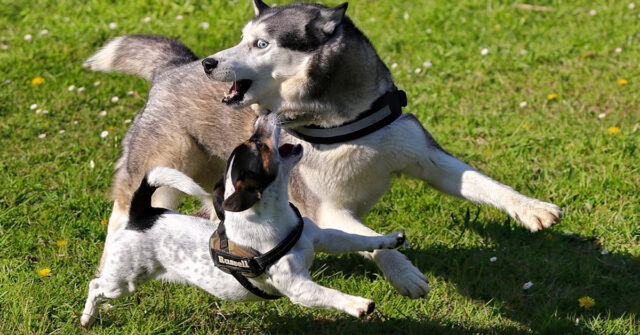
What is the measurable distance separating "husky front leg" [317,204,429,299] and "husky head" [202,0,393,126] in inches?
18.5

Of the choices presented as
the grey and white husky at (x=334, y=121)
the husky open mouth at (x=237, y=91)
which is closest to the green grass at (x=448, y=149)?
the grey and white husky at (x=334, y=121)

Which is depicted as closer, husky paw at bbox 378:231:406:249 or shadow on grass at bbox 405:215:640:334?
husky paw at bbox 378:231:406:249

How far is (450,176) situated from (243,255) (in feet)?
4.28

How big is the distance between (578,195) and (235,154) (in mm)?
2447

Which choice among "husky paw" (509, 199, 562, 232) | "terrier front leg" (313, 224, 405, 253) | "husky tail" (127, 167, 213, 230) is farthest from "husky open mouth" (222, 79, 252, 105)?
"husky paw" (509, 199, 562, 232)

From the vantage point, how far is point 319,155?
3844mm

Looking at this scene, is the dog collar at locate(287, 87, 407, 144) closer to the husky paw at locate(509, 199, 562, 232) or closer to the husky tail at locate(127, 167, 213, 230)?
the husky tail at locate(127, 167, 213, 230)

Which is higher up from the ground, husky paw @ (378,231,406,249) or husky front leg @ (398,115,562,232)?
husky paw @ (378,231,406,249)

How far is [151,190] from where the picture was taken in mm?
3471

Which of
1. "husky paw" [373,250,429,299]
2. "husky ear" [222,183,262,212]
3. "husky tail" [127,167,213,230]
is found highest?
"husky ear" [222,183,262,212]

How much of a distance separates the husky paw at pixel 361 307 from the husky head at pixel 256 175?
551mm

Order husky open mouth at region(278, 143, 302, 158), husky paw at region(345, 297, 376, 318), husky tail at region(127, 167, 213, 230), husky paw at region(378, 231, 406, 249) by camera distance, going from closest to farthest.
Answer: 1. husky paw at region(345, 297, 376, 318)
2. husky paw at region(378, 231, 406, 249)
3. husky open mouth at region(278, 143, 302, 158)
4. husky tail at region(127, 167, 213, 230)

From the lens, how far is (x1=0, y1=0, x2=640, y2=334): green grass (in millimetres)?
3760

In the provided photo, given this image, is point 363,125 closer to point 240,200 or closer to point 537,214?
point 537,214
